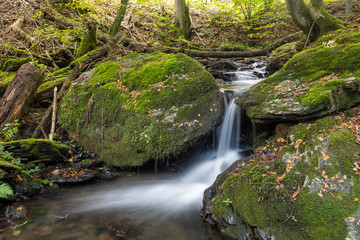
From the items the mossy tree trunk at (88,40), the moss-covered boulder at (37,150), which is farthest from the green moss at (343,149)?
the mossy tree trunk at (88,40)

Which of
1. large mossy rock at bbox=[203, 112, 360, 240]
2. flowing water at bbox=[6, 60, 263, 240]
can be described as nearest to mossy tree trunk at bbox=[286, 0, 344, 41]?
flowing water at bbox=[6, 60, 263, 240]

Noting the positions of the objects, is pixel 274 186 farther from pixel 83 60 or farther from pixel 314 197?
pixel 83 60

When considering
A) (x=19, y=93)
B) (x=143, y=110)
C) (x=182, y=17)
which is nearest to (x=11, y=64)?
(x=19, y=93)

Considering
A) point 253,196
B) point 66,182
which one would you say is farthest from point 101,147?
point 253,196

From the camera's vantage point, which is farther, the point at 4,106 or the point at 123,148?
the point at 4,106

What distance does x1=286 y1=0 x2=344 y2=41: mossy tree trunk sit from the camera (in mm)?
6816

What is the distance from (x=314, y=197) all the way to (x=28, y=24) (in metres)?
13.4

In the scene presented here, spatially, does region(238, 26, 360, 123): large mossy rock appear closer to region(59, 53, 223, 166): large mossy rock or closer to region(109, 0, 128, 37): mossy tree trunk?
region(59, 53, 223, 166): large mossy rock

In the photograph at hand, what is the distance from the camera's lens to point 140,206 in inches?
170

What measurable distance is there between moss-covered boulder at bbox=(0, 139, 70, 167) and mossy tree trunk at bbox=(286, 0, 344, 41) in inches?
324

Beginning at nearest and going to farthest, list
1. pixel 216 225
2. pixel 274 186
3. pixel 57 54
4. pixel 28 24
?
pixel 274 186
pixel 216 225
pixel 57 54
pixel 28 24

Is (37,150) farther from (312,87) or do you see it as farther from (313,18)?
(313,18)

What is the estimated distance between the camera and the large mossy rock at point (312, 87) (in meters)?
3.81

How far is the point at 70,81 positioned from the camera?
7023 mm
